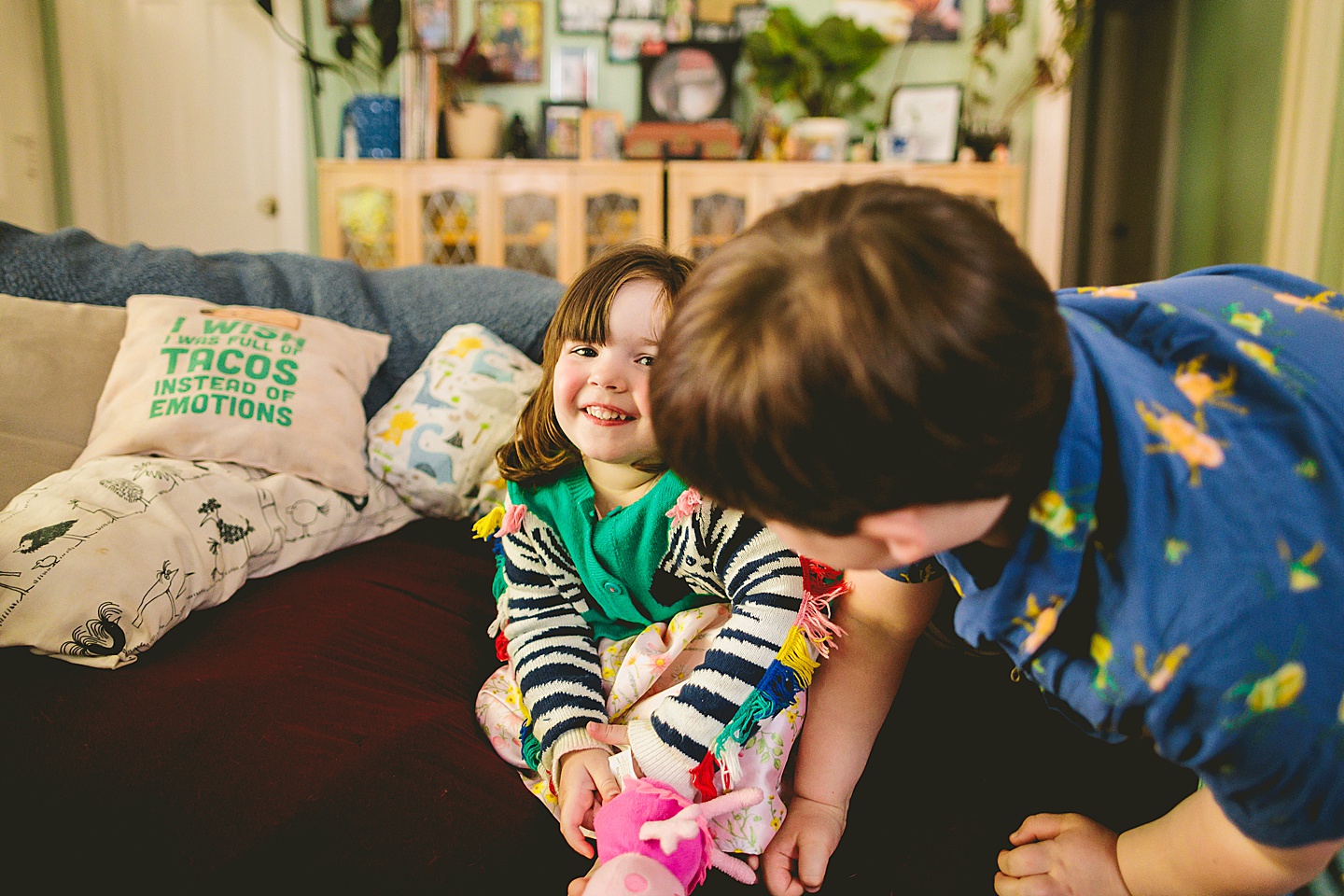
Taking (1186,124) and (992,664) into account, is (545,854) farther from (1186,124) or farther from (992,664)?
(1186,124)

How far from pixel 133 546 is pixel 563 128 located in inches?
117

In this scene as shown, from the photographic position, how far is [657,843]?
67 cm

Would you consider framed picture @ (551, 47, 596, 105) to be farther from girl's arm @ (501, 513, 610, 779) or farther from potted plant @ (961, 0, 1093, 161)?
girl's arm @ (501, 513, 610, 779)

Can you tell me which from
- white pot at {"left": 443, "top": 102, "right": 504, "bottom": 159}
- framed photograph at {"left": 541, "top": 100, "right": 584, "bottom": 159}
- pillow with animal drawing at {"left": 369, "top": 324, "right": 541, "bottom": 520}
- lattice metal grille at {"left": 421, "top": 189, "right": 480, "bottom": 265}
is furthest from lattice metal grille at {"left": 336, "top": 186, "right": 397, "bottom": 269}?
pillow with animal drawing at {"left": 369, "top": 324, "right": 541, "bottom": 520}

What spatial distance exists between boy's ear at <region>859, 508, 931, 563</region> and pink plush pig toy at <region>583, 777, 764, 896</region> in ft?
1.05

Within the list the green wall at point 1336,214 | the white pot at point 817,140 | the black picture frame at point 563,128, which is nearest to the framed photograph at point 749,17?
the white pot at point 817,140

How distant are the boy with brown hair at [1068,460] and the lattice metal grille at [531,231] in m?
3.04

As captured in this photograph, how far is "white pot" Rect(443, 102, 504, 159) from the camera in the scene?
3.36 m

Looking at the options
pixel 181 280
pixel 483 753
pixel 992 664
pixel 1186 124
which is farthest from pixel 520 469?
pixel 1186 124

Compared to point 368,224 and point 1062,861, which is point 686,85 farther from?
point 1062,861

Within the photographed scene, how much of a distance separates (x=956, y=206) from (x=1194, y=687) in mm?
309

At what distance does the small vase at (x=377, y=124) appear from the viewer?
10.9ft

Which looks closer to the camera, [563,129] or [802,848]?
[802,848]

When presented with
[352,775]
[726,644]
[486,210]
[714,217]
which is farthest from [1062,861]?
[486,210]
